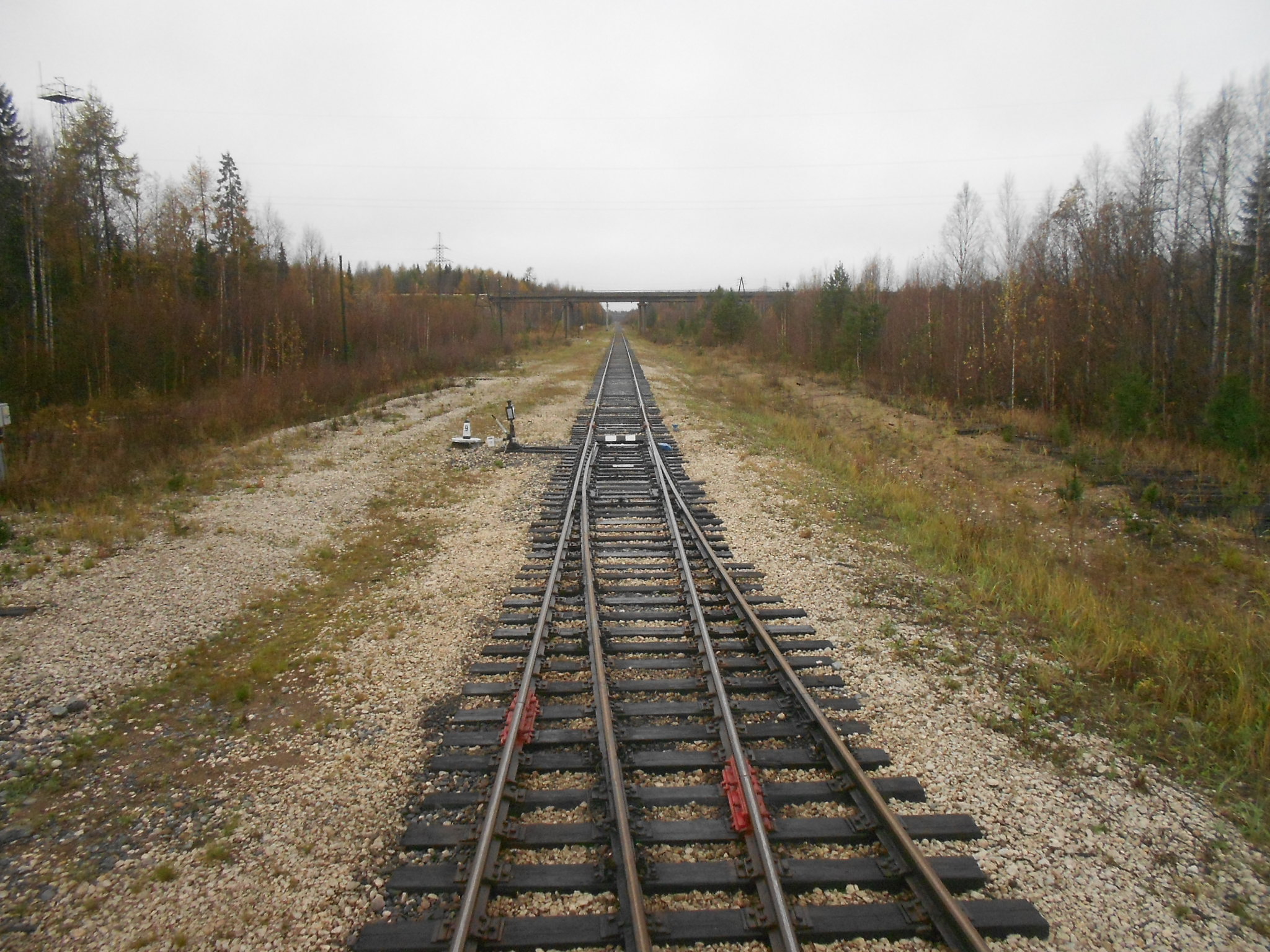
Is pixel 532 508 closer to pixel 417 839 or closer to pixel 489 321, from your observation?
pixel 417 839

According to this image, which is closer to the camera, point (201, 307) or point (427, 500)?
point (427, 500)

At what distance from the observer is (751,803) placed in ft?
12.4

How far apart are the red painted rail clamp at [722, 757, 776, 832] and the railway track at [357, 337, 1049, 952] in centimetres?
1

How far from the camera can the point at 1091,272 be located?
2077 cm

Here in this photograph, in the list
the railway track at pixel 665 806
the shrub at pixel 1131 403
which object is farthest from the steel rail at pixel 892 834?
the shrub at pixel 1131 403

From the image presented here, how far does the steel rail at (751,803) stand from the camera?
122 inches

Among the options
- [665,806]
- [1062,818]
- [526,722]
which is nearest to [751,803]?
[665,806]

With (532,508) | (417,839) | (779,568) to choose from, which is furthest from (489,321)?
(417,839)

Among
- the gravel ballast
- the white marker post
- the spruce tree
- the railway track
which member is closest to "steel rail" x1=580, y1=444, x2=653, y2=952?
the railway track

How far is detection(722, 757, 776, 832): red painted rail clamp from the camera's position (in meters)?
3.72

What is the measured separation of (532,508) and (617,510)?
1.38m

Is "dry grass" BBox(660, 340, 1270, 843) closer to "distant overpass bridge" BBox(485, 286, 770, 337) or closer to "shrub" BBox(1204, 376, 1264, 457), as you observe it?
"shrub" BBox(1204, 376, 1264, 457)

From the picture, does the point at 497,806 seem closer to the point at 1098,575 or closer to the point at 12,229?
the point at 1098,575

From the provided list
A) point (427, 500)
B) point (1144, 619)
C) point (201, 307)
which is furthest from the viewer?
point (201, 307)
